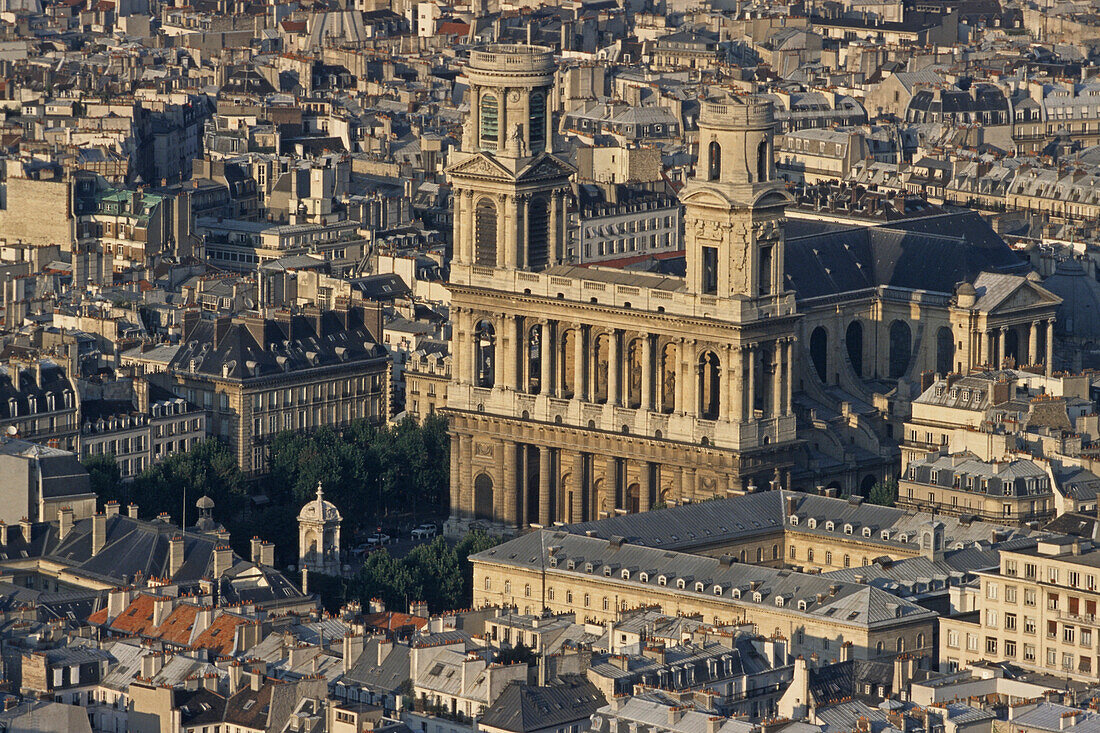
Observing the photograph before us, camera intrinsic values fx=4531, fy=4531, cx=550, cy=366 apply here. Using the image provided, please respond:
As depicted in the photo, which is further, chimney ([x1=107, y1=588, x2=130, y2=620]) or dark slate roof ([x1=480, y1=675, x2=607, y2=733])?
chimney ([x1=107, y1=588, x2=130, y2=620])

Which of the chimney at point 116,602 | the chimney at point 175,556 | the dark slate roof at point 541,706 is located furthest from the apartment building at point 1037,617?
the chimney at point 175,556

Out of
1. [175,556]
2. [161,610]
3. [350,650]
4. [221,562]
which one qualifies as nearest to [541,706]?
[350,650]

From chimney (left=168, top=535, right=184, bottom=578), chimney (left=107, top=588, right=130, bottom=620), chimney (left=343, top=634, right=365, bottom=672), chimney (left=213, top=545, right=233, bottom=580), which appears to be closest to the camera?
chimney (left=343, top=634, right=365, bottom=672)

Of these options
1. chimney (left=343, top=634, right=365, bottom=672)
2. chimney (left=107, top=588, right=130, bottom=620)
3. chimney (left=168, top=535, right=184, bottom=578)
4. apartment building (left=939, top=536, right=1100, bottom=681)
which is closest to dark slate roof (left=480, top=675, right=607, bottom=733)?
chimney (left=343, top=634, right=365, bottom=672)

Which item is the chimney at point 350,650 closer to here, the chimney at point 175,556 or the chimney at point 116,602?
the chimney at point 116,602

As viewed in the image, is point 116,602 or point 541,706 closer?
point 541,706

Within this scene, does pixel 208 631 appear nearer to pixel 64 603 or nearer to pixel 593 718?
pixel 64 603

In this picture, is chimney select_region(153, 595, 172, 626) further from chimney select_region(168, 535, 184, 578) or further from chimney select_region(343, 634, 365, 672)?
chimney select_region(343, 634, 365, 672)

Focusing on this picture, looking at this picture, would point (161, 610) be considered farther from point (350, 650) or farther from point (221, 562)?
point (350, 650)
